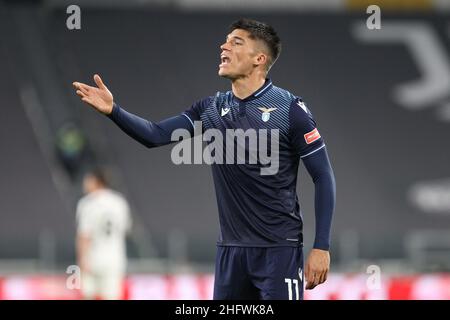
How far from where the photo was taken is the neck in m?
5.69

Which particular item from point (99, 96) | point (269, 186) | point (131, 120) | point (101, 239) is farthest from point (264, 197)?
point (101, 239)

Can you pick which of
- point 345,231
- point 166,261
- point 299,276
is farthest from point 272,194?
point 345,231

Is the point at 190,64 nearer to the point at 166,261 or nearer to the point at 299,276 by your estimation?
the point at 166,261

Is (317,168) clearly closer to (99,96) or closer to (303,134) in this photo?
(303,134)

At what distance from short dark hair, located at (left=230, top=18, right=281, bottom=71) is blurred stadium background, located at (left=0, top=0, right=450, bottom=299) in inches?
485

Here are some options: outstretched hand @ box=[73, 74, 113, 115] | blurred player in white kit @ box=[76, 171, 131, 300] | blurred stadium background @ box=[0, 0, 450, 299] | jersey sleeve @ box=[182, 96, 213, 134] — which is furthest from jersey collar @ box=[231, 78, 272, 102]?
blurred stadium background @ box=[0, 0, 450, 299]

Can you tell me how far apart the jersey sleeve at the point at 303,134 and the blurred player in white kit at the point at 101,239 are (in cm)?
615

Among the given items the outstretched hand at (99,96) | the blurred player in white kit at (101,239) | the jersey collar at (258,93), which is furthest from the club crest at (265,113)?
the blurred player in white kit at (101,239)

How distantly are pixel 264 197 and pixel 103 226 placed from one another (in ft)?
20.9

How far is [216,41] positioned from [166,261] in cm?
475

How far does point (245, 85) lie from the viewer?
5699 millimetres

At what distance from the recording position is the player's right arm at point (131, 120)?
18.0 feet

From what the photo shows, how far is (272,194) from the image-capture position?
18.0 ft
